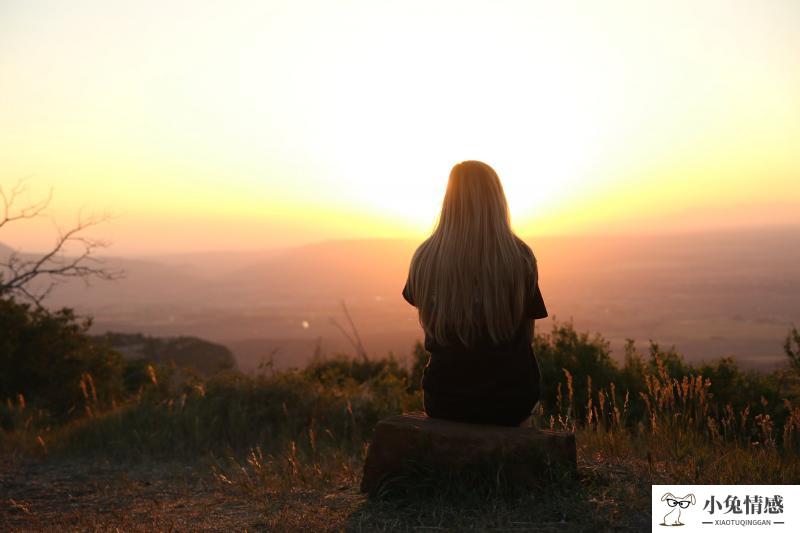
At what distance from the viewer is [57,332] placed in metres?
11.0

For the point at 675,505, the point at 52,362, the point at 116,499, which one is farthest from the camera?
the point at 52,362

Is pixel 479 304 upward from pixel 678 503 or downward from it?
upward

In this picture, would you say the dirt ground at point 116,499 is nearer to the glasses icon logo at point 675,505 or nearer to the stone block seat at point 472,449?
the stone block seat at point 472,449

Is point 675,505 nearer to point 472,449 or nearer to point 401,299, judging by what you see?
point 472,449

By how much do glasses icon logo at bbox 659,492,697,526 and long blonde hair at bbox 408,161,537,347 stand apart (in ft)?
4.36

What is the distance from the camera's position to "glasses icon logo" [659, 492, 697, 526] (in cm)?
355

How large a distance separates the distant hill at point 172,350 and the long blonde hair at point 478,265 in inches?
533

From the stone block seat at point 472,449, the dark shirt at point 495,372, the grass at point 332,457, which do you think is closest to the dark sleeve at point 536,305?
the dark shirt at point 495,372

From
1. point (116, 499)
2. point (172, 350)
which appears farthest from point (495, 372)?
point (172, 350)

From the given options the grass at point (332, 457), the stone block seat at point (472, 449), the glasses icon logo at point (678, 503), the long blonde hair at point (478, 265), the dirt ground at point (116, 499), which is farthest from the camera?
the dirt ground at point (116, 499)

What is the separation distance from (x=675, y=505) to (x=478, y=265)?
5.99ft

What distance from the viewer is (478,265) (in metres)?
4.14

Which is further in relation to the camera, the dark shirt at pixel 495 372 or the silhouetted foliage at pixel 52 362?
the silhouetted foliage at pixel 52 362

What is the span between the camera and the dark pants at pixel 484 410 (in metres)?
4.26
